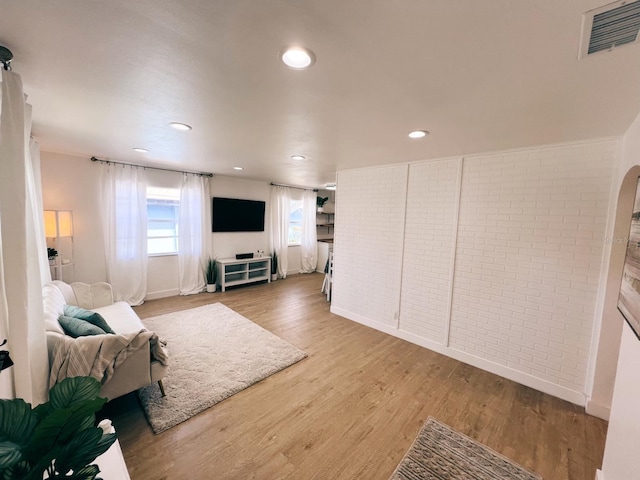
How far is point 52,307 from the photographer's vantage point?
7.21 ft

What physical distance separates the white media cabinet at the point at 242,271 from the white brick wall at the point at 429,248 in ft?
11.5

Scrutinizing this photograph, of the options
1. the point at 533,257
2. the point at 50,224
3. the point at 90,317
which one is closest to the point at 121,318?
the point at 90,317

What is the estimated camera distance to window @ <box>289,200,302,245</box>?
6864 mm

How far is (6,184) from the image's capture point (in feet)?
4.38

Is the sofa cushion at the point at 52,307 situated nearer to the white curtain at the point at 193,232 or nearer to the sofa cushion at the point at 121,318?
the sofa cushion at the point at 121,318

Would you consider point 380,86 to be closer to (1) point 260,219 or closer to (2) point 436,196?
(2) point 436,196

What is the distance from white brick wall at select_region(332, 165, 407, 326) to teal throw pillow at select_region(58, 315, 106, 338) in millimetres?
3034

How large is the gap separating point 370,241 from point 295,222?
3.50 m

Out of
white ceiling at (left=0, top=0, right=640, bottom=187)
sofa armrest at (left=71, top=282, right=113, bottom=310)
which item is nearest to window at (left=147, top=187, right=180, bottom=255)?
sofa armrest at (left=71, top=282, right=113, bottom=310)

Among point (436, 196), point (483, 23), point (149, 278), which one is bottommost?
A: point (149, 278)

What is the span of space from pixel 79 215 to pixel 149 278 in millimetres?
1413

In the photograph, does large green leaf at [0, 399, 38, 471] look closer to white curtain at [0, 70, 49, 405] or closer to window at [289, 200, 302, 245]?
white curtain at [0, 70, 49, 405]

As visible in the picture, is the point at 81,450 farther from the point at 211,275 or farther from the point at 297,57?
the point at 211,275

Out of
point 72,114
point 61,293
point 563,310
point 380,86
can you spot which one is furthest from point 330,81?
point 61,293
